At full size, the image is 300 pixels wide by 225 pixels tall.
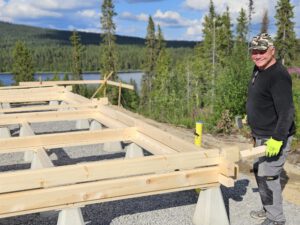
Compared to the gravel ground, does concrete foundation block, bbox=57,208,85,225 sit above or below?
above

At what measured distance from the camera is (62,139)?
227 inches

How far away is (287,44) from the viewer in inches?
2000

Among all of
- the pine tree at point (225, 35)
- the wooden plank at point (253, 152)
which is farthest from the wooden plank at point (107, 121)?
the pine tree at point (225, 35)

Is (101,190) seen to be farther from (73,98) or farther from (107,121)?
(73,98)

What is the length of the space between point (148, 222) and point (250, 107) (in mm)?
1837

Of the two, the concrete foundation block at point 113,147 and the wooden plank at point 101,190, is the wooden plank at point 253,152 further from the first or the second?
the concrete foundation block at point 113,147

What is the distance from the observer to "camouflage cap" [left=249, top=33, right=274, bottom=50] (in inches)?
167

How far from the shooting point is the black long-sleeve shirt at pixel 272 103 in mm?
4129

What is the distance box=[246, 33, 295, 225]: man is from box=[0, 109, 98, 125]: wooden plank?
14.1 ft

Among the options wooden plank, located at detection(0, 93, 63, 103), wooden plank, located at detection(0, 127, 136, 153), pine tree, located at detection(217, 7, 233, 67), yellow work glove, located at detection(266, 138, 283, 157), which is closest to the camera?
yellow work glove, located at detection(266, 138, 283, 157)

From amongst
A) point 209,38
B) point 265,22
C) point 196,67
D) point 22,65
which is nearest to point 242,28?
point 265,22

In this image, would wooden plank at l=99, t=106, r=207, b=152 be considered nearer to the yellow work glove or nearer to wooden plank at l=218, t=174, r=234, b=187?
wooden plank at l=218, t=174, r=234, b=187

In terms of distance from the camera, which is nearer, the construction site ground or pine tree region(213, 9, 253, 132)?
the construction site ground

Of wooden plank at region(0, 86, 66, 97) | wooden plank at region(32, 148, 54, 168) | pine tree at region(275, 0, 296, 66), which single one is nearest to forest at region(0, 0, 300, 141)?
pine tree at region(275, 0, 296, 66)
